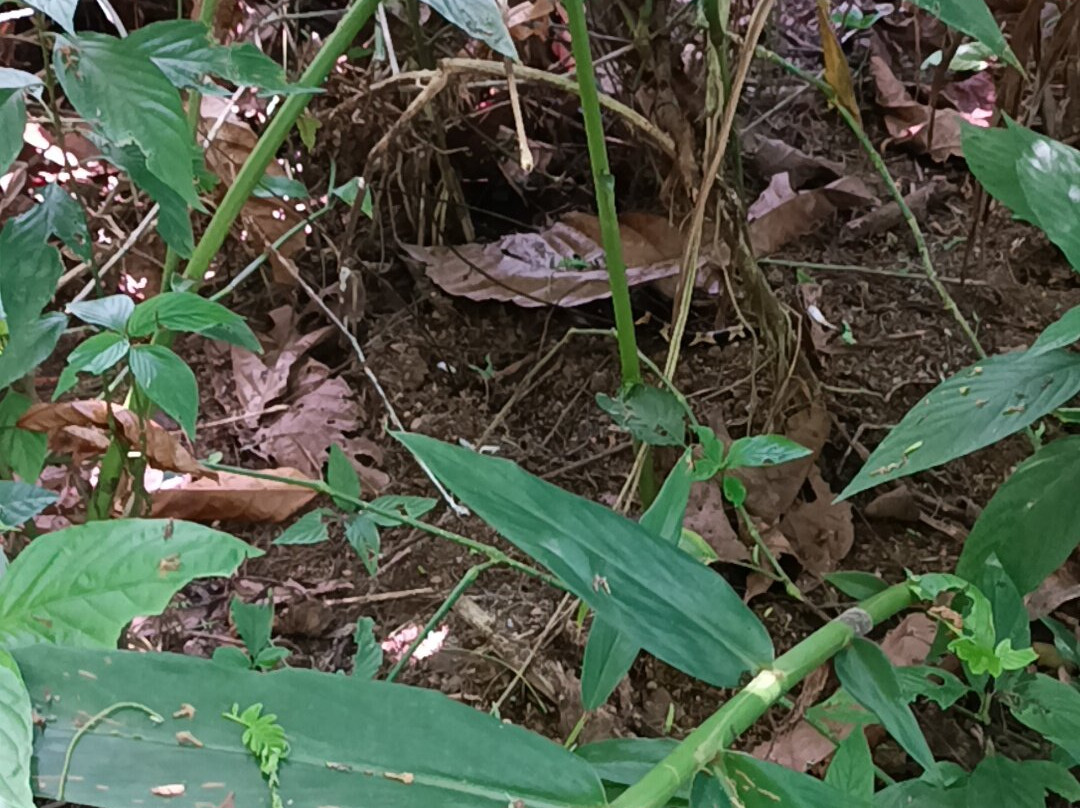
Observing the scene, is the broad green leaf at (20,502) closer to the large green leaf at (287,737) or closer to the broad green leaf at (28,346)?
the broad green leaf at (28,346)

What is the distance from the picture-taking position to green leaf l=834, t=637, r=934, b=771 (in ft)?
1.24

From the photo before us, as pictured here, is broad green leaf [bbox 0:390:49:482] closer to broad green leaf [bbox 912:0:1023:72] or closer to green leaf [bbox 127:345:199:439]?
green leaf [bbox 127:345:199:439]

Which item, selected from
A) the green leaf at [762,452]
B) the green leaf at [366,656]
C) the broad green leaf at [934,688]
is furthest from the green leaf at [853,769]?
the green leaf at [366,656]

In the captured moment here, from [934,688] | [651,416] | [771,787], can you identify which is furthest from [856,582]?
[771,787]

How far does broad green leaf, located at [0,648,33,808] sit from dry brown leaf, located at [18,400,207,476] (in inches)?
15.0

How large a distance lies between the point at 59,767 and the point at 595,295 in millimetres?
825

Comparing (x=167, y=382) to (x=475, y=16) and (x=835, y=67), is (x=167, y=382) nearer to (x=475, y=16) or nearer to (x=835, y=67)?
(x=475, y=16)

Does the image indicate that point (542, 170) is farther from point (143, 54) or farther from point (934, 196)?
point (143, 54)

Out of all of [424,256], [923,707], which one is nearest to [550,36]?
[424,256]

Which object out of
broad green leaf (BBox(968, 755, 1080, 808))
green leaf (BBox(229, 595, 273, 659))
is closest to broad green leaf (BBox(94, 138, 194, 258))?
green leaf (BBox(229, 595, 273, 659))

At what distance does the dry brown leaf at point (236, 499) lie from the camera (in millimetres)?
896

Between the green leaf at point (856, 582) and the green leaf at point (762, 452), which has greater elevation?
the green leaf at point (762, 452)

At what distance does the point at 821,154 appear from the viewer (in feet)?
4.13

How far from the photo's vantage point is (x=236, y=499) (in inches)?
35.8
